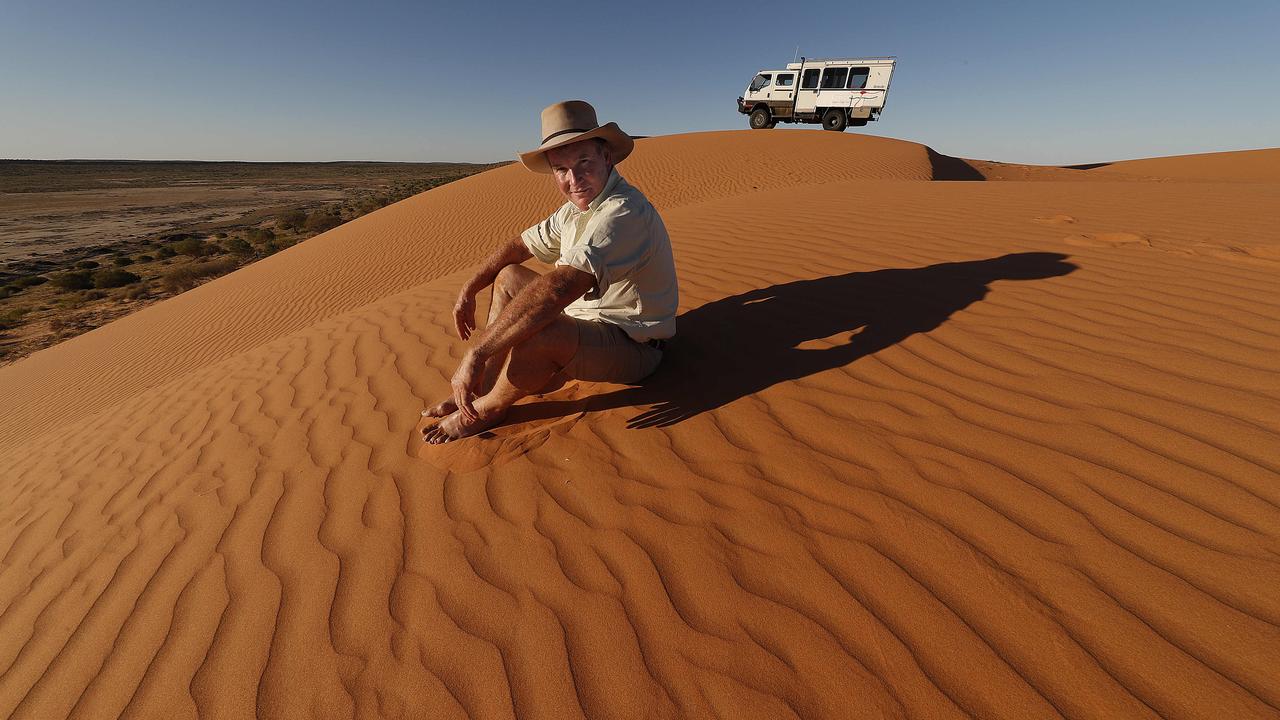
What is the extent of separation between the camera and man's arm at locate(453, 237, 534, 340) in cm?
287

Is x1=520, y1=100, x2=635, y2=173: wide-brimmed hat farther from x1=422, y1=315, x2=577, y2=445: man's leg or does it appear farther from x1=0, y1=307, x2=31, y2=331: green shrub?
x1=0, y1=307, x2=31, y2=331: green shrub

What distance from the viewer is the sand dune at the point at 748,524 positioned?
131 centimetres

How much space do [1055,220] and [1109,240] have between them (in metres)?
1.01

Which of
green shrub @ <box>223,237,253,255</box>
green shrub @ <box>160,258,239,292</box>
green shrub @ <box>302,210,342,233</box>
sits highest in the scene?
green shrub @ <box>302,210,342,233</box>

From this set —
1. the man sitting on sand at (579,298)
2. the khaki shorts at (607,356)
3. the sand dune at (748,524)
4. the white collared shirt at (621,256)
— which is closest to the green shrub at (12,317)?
the sand dune at (748,524)

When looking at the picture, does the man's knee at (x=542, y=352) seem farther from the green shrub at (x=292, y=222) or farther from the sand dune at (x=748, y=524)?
the green shrub at (x=292, y=222)

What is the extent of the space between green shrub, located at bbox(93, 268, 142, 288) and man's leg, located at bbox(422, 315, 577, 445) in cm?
1863

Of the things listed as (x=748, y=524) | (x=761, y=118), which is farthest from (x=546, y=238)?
(x=761, y=118)

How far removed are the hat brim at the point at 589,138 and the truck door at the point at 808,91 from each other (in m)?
21.8

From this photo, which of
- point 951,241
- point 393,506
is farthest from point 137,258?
point 951,241

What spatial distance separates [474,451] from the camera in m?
2.38

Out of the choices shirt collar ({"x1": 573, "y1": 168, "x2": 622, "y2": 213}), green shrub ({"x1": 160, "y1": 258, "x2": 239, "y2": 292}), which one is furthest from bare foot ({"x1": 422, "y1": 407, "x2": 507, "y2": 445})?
green shrub ({"x1": 160, "y1": 258, "x2": 239, "y2": 292})

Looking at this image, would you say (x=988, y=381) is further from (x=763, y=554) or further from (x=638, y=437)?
(x=638, y=437)

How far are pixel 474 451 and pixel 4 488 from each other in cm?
351
